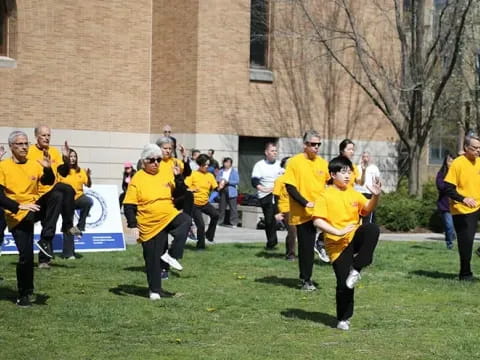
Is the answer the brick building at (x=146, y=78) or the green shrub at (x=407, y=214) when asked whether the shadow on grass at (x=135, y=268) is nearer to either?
the green shrub at (x=407, y=214)

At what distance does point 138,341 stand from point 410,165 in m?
18.9

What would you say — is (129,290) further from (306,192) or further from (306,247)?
(306,192)

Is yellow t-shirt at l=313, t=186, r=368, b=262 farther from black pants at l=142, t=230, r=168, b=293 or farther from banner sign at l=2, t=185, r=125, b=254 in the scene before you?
banner sign at l=2, t=185, r=125, b=254

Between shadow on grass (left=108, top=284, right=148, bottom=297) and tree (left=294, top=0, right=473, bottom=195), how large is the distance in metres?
13.8

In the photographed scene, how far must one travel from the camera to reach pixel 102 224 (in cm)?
1698

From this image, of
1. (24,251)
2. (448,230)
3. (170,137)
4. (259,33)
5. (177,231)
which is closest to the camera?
(24,251)

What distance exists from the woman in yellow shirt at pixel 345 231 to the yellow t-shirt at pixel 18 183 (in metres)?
3.48

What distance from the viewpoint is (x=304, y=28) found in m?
28.1

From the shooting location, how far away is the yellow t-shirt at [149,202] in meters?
11.1

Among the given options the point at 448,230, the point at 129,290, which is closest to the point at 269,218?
the point at 448,230

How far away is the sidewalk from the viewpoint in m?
19.6

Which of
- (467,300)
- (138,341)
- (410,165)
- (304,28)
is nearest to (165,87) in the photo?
(304,28)

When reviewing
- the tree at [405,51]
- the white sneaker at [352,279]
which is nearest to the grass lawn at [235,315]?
the white sneaker at [352,279]

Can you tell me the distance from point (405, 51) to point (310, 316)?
16.9m
